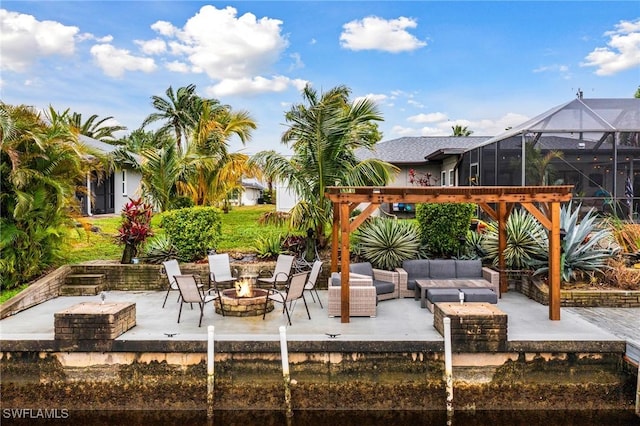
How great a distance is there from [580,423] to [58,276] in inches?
384

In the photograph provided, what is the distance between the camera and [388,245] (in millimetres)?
9695

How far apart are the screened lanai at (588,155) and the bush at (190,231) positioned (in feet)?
29.3

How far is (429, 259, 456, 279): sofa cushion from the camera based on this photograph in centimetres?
910

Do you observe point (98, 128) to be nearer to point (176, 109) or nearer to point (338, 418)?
point (176, 109)

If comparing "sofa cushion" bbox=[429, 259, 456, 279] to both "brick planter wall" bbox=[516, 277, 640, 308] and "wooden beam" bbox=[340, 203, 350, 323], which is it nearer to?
"brick planter wall" bbox=[516, 277, 640, 308]

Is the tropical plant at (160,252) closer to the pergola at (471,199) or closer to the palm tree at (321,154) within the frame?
the palm tree at (321,154)

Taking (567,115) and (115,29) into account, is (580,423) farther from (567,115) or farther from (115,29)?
Answer: (115,29)

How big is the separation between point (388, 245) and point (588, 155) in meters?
7.16

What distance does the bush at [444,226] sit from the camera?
10180 millimetres

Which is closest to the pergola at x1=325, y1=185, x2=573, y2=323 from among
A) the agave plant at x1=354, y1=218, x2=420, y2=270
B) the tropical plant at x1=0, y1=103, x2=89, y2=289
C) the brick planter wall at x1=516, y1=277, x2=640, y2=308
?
the brick planter wall at x1=516, y1=277, x2=640, y2=308

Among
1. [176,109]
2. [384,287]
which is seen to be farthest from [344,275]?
[176,109]

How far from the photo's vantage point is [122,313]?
6.10m

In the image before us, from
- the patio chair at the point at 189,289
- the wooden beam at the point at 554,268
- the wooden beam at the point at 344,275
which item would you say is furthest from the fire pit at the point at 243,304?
the wooden beam at the point at 554,268

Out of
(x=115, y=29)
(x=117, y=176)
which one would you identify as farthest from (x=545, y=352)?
(x=117, y=176)
